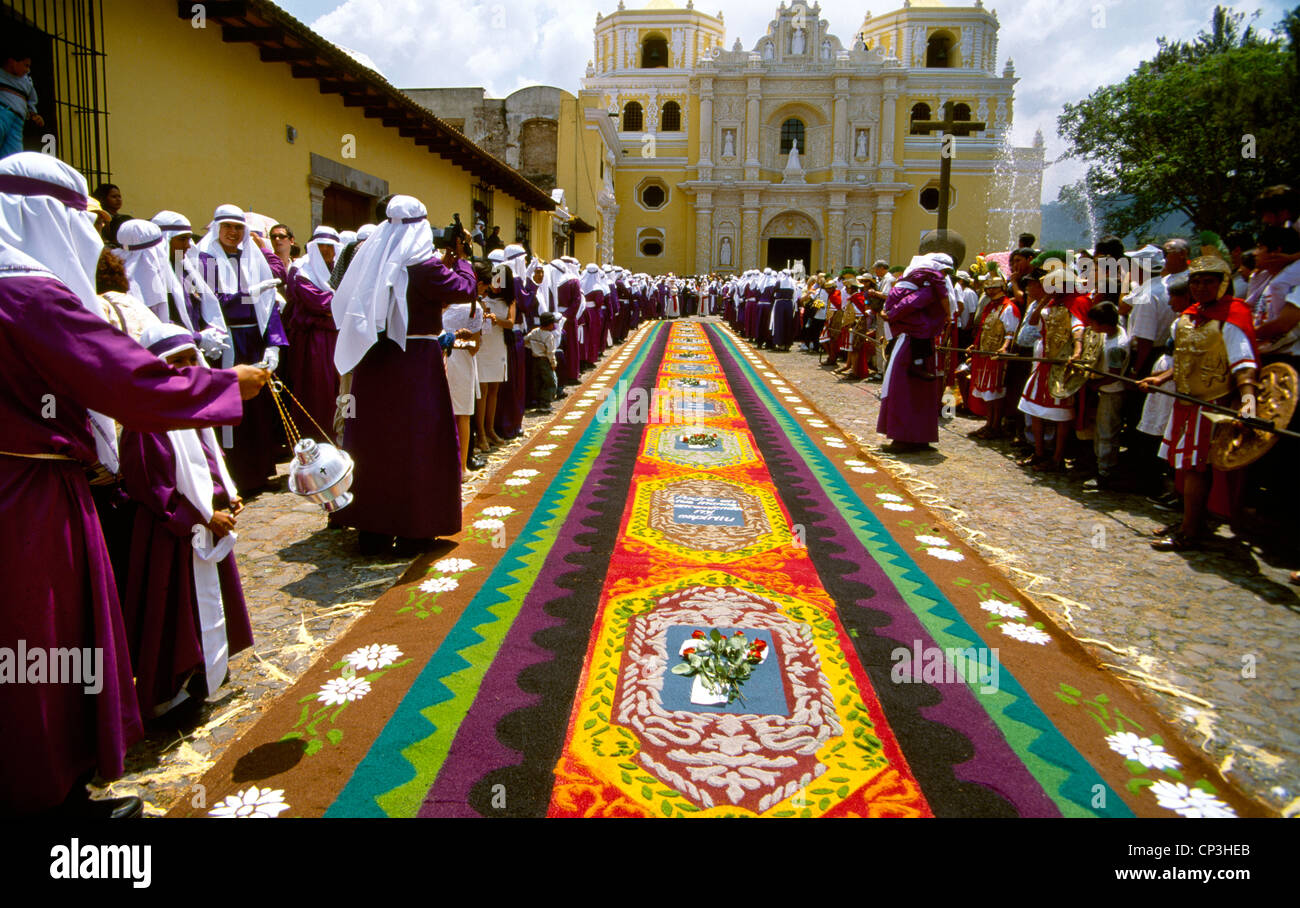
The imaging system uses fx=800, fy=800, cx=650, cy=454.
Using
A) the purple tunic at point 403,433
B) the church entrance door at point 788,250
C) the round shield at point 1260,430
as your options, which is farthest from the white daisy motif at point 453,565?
the church entrance door at point 788,250

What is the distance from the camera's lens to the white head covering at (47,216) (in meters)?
1.96

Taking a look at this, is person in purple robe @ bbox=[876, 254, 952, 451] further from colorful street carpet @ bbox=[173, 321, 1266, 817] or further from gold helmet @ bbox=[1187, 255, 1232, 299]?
gold helmet @ bbox=[1187, 255, 1232, 299]

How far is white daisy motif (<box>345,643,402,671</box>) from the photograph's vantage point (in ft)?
10.2

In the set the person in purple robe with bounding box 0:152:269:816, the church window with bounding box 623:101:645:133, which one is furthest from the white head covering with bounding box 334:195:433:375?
the church window with bounding box 623:101:645:133

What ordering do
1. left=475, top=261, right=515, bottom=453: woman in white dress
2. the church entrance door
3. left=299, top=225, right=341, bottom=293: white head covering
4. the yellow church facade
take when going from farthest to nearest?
the church entrance door
the yellow church facade
left=475, top=261, right=515, bottom=453: woman in white dress
left=299, top=225, right=341, bottom=293: white head covering

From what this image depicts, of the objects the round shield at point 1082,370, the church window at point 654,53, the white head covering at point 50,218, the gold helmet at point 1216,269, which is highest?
the church window at point 654,53

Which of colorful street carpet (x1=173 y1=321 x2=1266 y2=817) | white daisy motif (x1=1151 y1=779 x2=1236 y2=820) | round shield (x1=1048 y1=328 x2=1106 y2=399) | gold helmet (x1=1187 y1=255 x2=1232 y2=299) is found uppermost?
gold helmet (x1=1187 y1=255 x2=1232 y2=299)

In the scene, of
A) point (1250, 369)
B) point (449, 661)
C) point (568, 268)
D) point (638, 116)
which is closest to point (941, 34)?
point (638, 116)

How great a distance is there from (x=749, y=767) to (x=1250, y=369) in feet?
12.9

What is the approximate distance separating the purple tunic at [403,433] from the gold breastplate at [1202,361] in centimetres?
422

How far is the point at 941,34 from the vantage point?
45.7 m

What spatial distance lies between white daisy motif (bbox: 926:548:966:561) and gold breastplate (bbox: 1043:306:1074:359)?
2.81 metres

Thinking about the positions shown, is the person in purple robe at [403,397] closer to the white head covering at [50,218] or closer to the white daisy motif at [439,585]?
the white daisy motif at [439,585]
